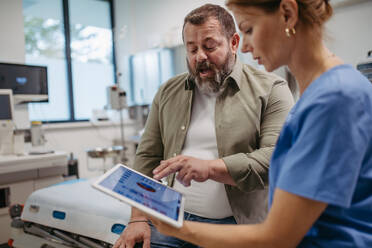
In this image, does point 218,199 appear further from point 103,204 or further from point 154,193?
point 103,204

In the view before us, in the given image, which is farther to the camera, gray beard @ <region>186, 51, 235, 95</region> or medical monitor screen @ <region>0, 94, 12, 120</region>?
medical monitor screen @ <region>0, 94, 12, 120</region>

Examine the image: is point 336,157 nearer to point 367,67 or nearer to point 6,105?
point 367,67

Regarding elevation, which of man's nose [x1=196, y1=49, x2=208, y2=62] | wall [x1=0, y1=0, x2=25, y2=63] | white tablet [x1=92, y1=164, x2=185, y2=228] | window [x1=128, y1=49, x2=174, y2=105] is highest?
wall [x1=0, y1=0, x2=25, y2=63]

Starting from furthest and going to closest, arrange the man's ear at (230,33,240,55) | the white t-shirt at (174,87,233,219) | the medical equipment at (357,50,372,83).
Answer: the medical equipment at (357,50,372,83), the man's ear at (230,33,240,55), the white t-shirt at (174,87,233,219)

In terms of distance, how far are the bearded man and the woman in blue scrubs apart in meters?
0.44

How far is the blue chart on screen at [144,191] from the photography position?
25.6 inches

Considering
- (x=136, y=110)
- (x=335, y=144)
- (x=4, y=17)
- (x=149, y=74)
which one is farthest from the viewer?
(x=136, y=110)

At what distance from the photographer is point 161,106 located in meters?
1.34

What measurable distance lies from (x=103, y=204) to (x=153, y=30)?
11.8 ft

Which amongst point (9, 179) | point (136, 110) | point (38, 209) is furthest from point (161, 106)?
point (136, 110)

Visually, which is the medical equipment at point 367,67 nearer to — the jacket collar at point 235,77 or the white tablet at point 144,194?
the jacket collar at point 235,77

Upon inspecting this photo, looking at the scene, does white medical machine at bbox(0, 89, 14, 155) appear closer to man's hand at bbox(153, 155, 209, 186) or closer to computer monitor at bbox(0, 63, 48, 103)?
computer monitor at bbox(0, 63, 48, 103)

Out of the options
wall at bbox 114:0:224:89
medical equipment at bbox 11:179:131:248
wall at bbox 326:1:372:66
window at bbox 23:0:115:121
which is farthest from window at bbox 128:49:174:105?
medical equipment at bbox 11:179:131:248

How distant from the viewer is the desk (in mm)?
2387
